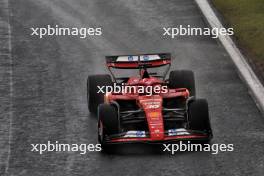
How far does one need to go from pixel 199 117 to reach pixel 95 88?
8.85 feet

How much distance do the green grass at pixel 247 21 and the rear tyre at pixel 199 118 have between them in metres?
4.58

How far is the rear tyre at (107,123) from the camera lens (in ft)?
51.9

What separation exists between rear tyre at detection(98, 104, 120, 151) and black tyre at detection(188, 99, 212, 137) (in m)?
1.17

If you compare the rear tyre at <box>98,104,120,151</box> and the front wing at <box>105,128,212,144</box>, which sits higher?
the rear tyre at <box>98,104,120,151</box>

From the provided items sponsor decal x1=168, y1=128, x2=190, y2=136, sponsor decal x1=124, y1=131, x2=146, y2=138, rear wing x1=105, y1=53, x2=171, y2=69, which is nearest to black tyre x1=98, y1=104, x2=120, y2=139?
sponsor decal x1=124, y1=131, x2=146, y2=138

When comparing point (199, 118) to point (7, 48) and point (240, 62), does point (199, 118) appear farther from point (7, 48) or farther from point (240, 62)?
point (7, 48)

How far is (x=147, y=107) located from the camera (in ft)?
53.4

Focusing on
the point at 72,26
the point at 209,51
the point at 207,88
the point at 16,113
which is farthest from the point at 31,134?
the point at 72,26

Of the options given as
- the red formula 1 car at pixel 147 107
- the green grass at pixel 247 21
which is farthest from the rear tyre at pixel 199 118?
the green grass at pixel 247 21

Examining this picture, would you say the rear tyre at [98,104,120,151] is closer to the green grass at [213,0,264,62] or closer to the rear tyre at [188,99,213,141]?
the rear tyre at [188,99,213,141]

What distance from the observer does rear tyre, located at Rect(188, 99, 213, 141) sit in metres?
15.9

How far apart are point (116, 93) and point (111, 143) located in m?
1.55

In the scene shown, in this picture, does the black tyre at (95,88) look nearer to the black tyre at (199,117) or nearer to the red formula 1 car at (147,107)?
the red formula 1 car at (147,107)

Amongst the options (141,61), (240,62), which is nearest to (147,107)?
(141,61)
